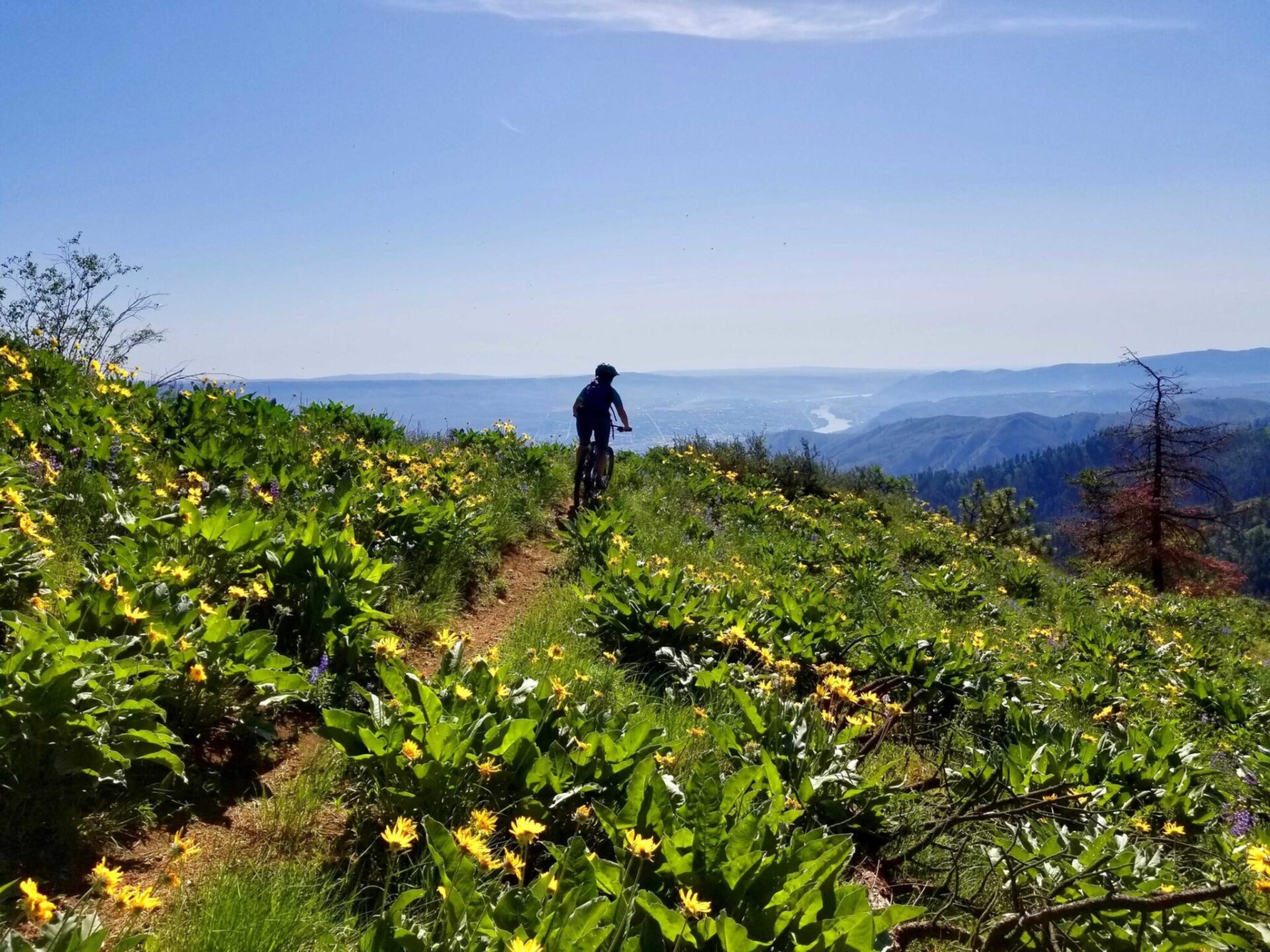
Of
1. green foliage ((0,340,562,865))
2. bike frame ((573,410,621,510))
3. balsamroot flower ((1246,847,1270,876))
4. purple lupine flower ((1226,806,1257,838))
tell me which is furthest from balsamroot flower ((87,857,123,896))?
bike frame ((573,410,621,510))

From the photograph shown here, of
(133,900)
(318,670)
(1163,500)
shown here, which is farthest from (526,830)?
(1163,500)

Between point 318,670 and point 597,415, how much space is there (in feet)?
21.3

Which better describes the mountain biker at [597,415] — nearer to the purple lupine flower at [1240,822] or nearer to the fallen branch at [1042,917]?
the purple lupine flower at [1240,822]

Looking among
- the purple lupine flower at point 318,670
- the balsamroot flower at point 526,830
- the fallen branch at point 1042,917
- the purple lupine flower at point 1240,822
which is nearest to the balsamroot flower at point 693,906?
the balsamroot flower at point 526,830

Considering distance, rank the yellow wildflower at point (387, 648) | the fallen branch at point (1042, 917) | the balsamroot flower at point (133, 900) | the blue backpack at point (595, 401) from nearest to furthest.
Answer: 1. the balsamroot flower at point (133, 900)
2. the fallen branch at point (1042, 917)
3. the yellow wildflower at point (387, 648)
4. the blue backpack at point (595, 401)

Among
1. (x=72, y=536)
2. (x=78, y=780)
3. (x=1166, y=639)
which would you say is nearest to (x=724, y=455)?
(x=1166, y=639)

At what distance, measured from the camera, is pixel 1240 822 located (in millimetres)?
3434

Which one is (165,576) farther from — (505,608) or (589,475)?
(589,475)

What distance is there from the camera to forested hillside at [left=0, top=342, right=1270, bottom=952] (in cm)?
189

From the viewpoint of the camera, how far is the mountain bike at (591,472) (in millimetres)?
9365

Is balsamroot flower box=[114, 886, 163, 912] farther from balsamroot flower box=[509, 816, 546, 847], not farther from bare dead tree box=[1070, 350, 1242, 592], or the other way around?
bare dead tree box=[1070, 350, 1242, 592]

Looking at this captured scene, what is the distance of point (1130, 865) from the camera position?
246 cm

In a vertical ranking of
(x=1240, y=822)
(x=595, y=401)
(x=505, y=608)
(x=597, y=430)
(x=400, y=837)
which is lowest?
(x=1240, y=822)

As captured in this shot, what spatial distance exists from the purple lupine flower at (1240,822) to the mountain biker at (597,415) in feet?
22.5
